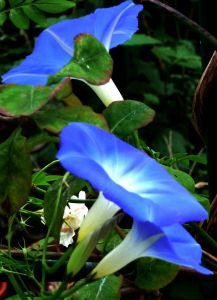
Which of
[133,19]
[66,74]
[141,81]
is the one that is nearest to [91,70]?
[66,74]

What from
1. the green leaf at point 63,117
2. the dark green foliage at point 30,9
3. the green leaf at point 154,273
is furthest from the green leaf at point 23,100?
the dark green foliage at point 30,9

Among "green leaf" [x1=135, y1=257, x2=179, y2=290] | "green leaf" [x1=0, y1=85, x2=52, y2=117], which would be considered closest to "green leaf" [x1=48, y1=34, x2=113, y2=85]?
"green leaf" [x1=0, y1=85, x2=52, y2=117]

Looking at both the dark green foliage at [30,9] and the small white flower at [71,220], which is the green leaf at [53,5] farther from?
the small white flower at [71,220]

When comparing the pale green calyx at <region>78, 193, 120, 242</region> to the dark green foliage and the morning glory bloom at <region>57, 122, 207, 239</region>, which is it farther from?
the dark green foliage

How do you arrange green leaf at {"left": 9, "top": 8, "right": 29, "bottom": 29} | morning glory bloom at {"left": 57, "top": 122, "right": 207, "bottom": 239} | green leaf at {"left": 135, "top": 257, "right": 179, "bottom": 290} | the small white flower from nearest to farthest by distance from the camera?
morning glory bloom at {"left": 57, "top": 122, "right": 207, "bottom": 239}, green leaf at {"left": 135, "top": 257, "right": 179, "bottom": 290}, the small white flower, green leaf at {"left": 9, "top": 8, "right": 29, "bottom": 29}

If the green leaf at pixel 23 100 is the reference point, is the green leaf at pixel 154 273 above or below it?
below

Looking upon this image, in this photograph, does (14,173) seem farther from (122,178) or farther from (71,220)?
(71,220)

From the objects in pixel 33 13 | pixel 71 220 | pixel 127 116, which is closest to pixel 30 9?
pixel 33 13
